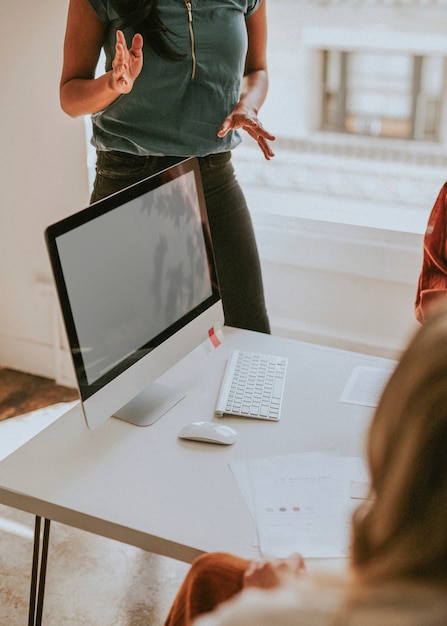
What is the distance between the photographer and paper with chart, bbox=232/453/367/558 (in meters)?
1.26

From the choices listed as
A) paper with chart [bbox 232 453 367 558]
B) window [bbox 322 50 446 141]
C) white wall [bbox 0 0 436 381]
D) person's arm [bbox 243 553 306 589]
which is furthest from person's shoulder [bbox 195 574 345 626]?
window [bbox 322 50 446 141]

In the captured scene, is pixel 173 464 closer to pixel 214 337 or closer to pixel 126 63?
pixel 214 337

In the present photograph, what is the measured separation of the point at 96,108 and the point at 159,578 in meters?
1.22

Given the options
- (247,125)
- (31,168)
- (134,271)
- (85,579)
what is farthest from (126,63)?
(85,579)

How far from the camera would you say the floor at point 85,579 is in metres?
2.09

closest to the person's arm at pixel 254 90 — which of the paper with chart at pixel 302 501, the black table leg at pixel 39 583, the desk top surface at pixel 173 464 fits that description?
the desk top surface at pixel 173 464

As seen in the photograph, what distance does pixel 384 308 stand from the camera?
9.17 feet

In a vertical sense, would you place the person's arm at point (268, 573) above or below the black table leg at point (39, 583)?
above

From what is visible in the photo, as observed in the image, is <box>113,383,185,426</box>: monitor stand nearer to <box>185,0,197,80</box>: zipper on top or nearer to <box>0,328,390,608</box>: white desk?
<box>0,328,390,608</box>: white desk

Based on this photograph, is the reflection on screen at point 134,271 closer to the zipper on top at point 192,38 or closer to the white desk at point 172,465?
the white desk at point 172,465

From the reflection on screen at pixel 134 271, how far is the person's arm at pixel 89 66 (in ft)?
1.24

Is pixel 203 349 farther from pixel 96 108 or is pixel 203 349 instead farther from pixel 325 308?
pixel 325 308

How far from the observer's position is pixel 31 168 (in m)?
2.97

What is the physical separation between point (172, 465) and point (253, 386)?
0.29 metres
